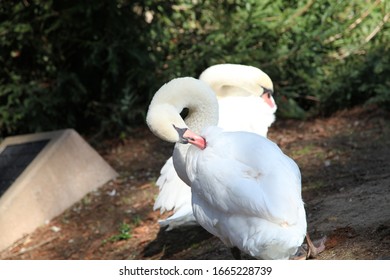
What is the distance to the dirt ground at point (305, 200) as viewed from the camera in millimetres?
5297

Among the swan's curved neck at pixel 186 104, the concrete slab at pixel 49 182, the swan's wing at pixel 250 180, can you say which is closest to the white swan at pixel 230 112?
the swan's curved neck at pixel 186 104

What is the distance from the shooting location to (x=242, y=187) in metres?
4.28

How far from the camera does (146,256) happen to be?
6406 millimetres

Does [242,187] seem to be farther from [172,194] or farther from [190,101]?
[172,194]

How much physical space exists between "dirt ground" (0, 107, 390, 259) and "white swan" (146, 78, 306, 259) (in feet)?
1.77

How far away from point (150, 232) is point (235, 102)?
1.36m

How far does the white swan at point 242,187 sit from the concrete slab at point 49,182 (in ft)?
10.2

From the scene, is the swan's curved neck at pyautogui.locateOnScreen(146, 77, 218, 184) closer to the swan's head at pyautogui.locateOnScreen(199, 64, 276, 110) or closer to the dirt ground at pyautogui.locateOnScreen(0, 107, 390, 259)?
the dirt ground at pyautogui.locateOnScreen(0, 107, 390, 259)

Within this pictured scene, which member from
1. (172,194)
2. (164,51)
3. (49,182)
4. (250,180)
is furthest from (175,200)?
(164,51)

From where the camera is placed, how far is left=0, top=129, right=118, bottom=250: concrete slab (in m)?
7.47

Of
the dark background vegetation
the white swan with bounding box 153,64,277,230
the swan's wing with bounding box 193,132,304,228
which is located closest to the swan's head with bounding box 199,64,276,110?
the white swan with bounding box 153,64,277,230

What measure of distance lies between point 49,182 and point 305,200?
271cm

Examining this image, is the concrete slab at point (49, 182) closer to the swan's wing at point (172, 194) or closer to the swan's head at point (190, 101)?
the swan's wing at point (172, 194)

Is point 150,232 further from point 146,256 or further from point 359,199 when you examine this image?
point 359,199
